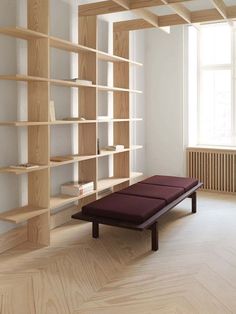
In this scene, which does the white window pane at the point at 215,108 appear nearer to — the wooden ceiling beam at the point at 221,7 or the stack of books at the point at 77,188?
the wooden ceiling beam at the point at 221,7

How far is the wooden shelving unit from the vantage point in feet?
11.1

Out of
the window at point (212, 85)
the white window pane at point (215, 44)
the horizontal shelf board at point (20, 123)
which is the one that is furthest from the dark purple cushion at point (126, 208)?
the white window pane at point (215, 44)

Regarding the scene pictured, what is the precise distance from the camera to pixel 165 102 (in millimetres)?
6098

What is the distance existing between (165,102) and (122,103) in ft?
4.18

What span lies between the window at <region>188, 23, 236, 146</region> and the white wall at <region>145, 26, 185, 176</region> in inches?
7.4

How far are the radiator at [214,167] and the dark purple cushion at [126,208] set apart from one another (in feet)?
7.48

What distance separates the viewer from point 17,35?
3.30 metres

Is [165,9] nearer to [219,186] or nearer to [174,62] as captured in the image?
[174,62]

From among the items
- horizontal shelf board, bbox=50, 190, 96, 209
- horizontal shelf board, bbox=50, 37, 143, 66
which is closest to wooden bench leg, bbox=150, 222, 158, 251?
horizontal shelf board, bbox=50, 190, 96, 209


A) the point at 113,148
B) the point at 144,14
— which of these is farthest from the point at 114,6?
the point at 113,148

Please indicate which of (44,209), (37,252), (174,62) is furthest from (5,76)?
(174,62)

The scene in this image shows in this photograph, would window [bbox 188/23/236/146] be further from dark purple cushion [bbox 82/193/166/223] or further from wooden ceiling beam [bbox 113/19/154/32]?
dark purple cushion [bbox 82/193/166/223]

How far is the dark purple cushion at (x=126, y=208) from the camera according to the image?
10.8ft

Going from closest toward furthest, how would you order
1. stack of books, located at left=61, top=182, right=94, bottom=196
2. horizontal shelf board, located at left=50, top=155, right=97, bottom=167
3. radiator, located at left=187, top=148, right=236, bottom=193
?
horizontal shelf board, located at left=50, top=155, right=97, bottom=167 < stack of books, located at left=61, top=182, right=94, bottom=196 < radiator, located at left=187, top=148, right=236, bottom=193
